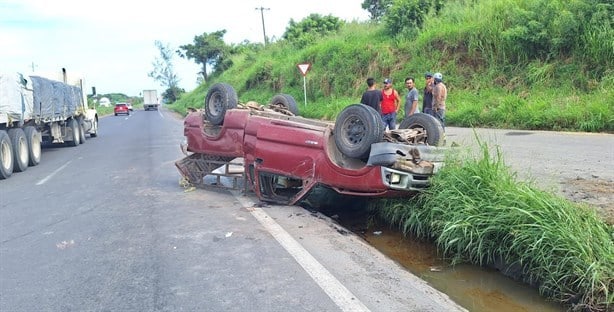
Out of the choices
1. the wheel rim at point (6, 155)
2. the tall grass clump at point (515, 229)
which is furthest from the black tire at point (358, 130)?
the wheel rim at point (6, 155)

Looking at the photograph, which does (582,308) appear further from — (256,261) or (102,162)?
(102,162)

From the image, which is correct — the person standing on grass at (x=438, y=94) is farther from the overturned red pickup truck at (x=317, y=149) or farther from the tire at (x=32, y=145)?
the tire at (x=32, y=145)

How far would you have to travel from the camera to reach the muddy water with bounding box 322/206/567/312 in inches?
149

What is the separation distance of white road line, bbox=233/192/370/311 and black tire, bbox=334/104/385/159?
3.84 ft

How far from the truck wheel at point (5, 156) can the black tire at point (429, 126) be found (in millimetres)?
8379

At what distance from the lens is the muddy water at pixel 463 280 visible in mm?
3773

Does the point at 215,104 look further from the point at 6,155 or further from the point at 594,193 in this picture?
the point at 6,155

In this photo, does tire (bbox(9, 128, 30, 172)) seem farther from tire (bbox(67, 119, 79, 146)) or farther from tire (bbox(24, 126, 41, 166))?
tire (bbox(67, 119, 79, 146))

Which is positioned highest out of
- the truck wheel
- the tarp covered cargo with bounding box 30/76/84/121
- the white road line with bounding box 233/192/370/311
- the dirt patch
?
the tarp covered cargo with bounding box 30/76/84/121

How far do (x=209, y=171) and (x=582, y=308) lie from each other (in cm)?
578

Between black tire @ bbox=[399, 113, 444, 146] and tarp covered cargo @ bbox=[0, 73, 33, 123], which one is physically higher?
tarp covered cargo @ bbox=[0, 73, 33, 123]

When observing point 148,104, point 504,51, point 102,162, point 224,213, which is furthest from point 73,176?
point 148,104

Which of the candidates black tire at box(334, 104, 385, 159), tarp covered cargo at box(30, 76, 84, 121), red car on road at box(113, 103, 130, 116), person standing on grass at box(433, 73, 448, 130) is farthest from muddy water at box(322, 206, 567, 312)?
red car on road at box(113, 103, 130, 116)

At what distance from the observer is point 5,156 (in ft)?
34.5
